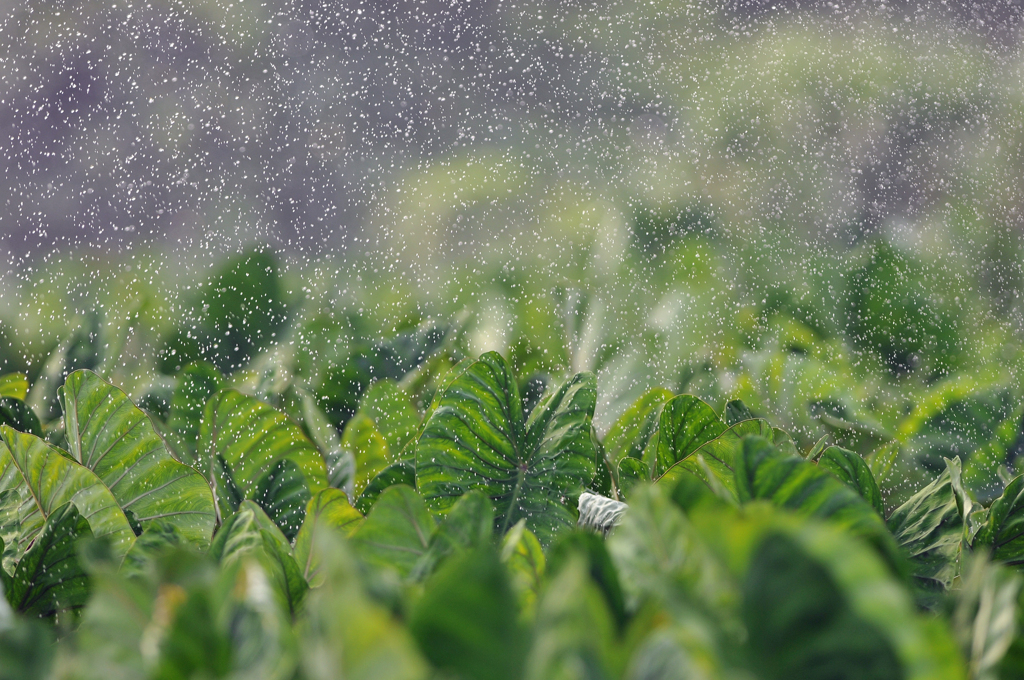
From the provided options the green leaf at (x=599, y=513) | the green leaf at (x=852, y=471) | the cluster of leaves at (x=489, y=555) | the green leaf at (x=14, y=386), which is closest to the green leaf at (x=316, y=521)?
the cluster of leaves at (x=489, y=555)

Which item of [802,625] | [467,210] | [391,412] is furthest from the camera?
[467,210]

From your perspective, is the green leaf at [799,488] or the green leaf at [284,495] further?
the green leaf at [284,495]

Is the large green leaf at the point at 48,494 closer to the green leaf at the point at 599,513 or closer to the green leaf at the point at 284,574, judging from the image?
the green leaf at the point at 284,574

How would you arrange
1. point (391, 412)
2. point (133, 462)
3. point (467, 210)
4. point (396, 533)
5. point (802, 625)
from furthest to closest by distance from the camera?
point (467, 210) < point (391, 412) < point (133, 462) < point (396, 533) < point (802, 625)

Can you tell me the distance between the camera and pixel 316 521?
0.31 m

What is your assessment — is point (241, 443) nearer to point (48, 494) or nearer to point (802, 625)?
point (48, 494)

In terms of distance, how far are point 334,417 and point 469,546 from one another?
15.2 inches

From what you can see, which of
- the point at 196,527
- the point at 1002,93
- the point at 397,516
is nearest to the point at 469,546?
the point at 397,516

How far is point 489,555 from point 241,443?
0.28m

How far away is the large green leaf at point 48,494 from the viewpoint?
35 cm

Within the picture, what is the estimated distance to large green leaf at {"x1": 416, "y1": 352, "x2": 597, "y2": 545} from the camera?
37 centimetres

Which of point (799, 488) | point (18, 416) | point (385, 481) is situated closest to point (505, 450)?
point (385, 481)

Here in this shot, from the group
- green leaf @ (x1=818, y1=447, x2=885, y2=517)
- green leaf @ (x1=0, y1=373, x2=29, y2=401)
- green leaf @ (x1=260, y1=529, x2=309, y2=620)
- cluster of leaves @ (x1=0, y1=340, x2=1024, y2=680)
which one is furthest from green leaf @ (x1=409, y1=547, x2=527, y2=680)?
green leaf @ (x1=0, y1=373, x2=29, y2=401)

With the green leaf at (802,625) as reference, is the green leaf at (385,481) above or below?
below
